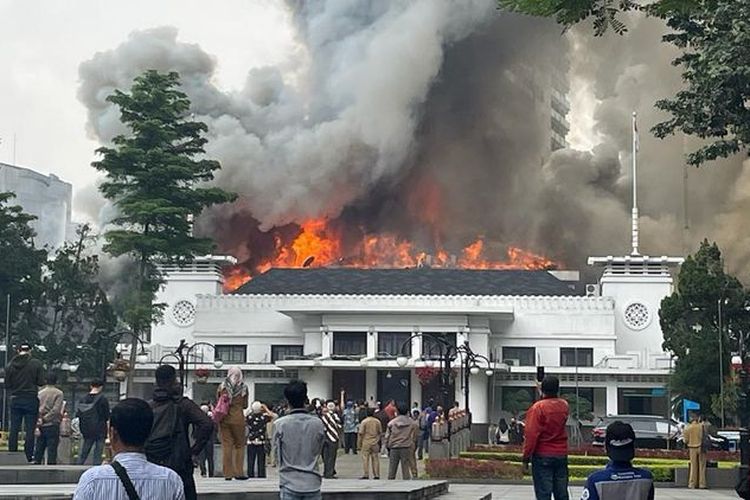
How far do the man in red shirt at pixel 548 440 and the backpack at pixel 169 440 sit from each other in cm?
456

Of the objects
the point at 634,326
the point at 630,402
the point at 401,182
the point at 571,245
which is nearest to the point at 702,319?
the point at 630,402

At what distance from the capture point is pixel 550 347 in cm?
7806

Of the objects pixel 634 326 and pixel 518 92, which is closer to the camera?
pixel 634 326

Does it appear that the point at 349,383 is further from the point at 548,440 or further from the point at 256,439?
the point at 548,440

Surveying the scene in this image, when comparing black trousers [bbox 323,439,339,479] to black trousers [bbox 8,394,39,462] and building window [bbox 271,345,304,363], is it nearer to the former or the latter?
black trousers [bbox 8,394,39,462]

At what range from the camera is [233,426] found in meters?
19.7

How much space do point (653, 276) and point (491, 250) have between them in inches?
1239

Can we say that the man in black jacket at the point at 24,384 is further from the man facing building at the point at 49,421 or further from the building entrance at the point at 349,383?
the building entrance at the point at 349,383

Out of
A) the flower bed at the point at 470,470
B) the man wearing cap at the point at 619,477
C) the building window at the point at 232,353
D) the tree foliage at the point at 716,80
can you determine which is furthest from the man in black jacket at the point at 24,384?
the building window at the point at 232,353

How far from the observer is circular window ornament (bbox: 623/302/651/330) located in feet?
270

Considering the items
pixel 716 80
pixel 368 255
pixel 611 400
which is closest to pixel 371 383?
pixel 611 400

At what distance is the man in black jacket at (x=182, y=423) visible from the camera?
12.1 meters

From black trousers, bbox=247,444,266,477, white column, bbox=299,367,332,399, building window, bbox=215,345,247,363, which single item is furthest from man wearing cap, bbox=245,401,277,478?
building window, bbox=215,345,247,363

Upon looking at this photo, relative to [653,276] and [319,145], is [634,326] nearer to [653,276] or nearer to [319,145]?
[653,276]
